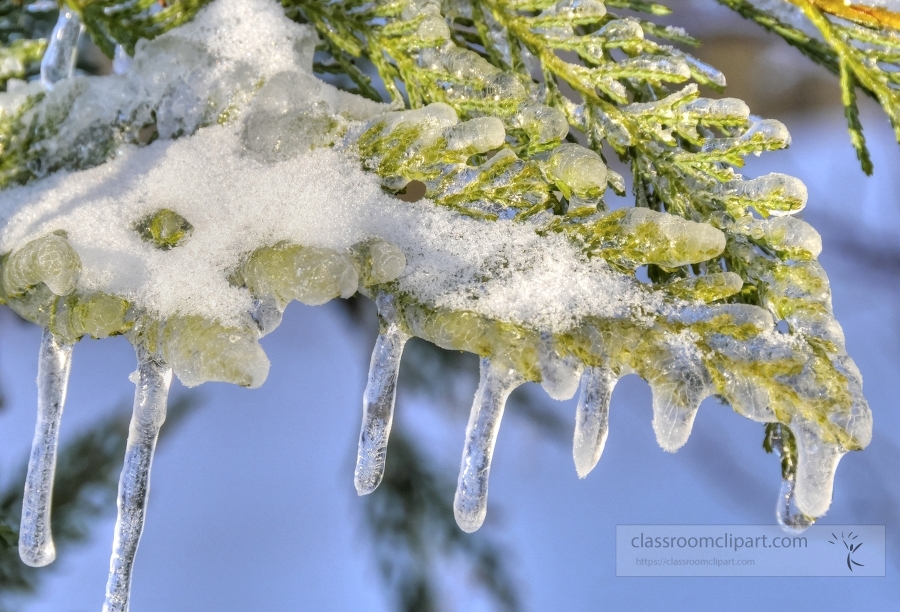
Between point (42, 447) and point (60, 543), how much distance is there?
2.88 feet

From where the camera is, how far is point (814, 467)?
573 mm

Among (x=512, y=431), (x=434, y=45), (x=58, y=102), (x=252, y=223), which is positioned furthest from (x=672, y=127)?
(x=512, y=431)

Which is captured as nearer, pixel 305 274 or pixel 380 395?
pixel 305 274

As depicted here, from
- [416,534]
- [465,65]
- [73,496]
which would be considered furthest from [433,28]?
[416,534]

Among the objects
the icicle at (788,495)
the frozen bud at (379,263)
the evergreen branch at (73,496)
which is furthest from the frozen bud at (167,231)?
the evergreen branch at (73,496)

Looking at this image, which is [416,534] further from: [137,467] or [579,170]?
[579,170]

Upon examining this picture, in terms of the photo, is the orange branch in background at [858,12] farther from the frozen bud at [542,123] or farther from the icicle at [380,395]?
the icicle at [380,395]

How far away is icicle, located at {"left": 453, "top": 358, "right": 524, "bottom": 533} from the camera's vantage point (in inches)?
26.1

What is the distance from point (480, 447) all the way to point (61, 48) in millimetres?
815

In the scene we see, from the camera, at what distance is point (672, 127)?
78 centimetres

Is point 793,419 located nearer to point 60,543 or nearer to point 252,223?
point 252,223

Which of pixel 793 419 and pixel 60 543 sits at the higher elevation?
pixel 793 419

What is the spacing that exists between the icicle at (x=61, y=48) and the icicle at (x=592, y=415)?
33.1 inches

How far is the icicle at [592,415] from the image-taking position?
62 cm
